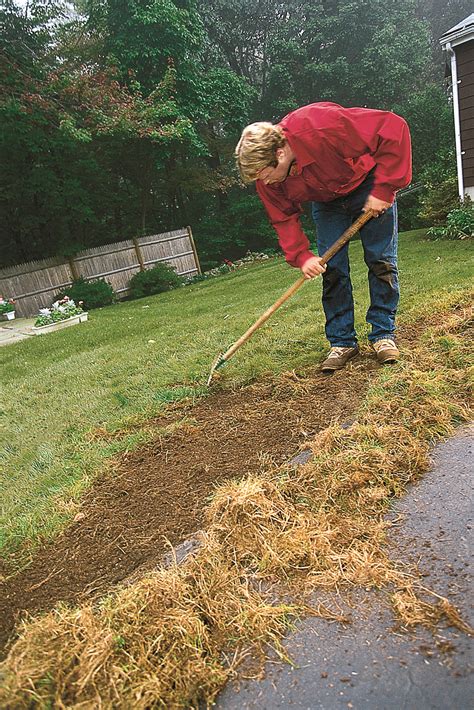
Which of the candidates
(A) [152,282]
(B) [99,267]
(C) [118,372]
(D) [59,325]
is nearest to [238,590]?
(C) [118,372]

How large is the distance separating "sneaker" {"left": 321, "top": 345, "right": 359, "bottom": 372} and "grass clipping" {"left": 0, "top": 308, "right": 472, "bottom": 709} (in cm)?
97

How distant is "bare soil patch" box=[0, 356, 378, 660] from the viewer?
5.82 feet

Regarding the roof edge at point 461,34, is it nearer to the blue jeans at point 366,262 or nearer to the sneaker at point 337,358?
the blue jeans at point 366,262

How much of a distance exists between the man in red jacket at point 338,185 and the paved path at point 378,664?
1766mm

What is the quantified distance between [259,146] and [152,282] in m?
12.7

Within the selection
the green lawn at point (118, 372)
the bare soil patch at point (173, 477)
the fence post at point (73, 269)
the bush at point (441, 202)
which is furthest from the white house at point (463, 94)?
the fence post at point (73, 269)

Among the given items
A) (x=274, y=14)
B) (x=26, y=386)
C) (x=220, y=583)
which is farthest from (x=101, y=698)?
(x=274, y=14)

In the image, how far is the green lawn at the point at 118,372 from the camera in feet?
8.57

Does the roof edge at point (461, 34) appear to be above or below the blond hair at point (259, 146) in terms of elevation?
above

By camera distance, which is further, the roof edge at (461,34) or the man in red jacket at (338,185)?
the roof edge at (461,34)

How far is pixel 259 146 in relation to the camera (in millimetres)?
2457

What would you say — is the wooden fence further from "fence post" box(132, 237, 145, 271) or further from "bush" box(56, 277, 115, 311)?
"bush" box(56, 277, 115, 311)

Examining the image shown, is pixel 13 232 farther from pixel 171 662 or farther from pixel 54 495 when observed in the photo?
pixel 171 662

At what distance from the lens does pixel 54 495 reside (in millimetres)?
2400
